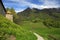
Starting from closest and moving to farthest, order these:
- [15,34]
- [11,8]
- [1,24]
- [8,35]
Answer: [8,35] < [15,34] < [1,24] < [11,8]

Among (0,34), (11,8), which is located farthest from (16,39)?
(11,8)

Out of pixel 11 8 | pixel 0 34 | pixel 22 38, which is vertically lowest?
pixel 11 8

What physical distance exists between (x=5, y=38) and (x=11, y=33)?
1621mm

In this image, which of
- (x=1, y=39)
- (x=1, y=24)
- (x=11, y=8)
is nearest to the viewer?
(x=1, y=39)

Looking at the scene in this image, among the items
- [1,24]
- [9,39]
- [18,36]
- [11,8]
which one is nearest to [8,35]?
[9,39]

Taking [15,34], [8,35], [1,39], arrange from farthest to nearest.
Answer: [15,34] → [8,35] → [1,39]

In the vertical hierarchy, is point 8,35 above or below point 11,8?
above

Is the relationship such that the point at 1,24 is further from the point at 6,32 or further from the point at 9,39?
the point at 9,39

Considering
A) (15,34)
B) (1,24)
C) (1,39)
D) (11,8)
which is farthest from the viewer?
(11,8)

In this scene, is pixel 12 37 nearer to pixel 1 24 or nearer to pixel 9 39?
pixel 9 39

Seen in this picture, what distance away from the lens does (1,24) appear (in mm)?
18266

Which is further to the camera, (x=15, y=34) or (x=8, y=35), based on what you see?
(x=15, y=34)

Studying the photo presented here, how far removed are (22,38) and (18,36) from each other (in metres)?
0.56

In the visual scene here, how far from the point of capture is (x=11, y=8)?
75500 mm
